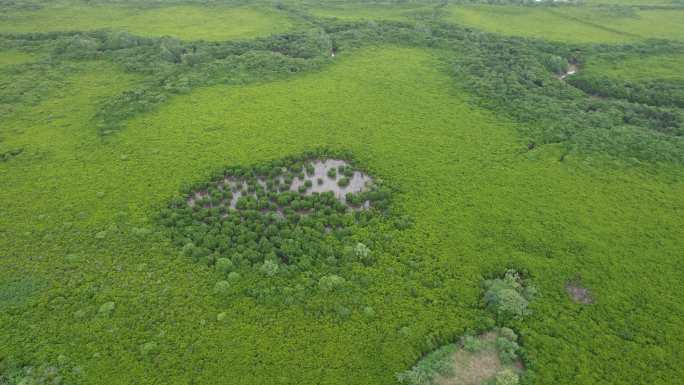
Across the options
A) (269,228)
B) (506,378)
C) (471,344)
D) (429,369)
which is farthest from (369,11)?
(506,378)

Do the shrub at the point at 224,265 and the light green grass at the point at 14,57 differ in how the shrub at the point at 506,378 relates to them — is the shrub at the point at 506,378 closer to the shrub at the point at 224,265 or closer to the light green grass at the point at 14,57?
the shrub at the point at 224,265

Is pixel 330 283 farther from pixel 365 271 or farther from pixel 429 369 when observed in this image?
pixel 429 369

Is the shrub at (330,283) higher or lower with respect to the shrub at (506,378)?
higher

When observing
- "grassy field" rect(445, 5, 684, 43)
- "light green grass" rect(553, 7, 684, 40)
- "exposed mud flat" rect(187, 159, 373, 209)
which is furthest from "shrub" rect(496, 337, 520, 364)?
"light green grass" rect(553, 7, 684, 40)

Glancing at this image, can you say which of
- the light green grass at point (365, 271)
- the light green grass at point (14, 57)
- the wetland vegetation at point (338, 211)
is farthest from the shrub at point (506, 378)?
the light green grass at point (14, 57)

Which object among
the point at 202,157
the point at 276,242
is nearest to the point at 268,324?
the point at 276,242
